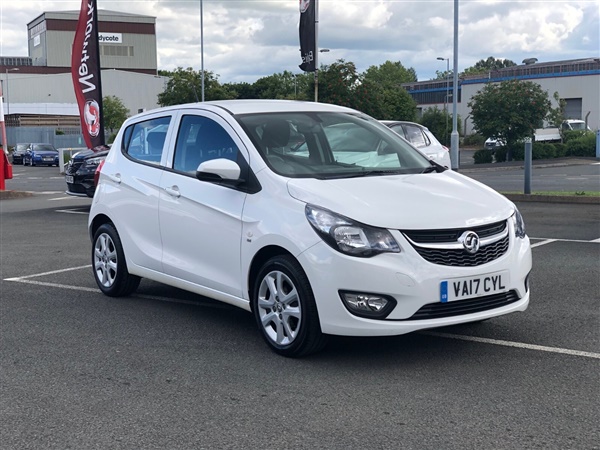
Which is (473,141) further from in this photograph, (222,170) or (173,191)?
(222,170)

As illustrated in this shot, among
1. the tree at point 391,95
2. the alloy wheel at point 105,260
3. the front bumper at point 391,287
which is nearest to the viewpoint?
the front bumper at point 391,287

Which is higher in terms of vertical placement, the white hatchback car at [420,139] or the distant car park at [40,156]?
the white hatchback car at [420,139]

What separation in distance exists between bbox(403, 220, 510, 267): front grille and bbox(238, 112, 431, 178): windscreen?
94cm

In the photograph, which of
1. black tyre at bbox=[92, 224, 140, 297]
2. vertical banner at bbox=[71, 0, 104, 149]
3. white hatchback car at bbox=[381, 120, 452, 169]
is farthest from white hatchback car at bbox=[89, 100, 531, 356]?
vertical banner at bbox=[71, 0, 104, 149]

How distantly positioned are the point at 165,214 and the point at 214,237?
30.4 inches

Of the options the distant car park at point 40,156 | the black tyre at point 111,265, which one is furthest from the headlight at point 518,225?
the distant car park at point 40,156

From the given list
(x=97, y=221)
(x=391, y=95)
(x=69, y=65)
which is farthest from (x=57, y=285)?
(x=69, y=65)

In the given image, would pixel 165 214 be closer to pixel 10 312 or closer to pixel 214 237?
pixel 214 237

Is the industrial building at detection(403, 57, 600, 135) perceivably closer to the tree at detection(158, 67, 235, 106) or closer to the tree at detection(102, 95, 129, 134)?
the tree at detection(158, 67, 235, 106)

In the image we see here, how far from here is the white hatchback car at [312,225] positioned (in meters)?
5.03

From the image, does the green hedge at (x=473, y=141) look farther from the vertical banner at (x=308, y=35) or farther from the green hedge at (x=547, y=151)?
the vertical banner at (x=308, y=35)

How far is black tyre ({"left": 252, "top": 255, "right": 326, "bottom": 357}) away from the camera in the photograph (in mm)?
5195

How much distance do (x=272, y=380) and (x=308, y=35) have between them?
16512mm

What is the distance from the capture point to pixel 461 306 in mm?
5145
